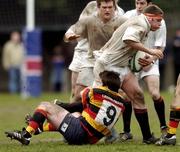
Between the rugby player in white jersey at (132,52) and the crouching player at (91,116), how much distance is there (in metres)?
0.32

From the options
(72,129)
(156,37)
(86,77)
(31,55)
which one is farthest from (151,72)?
(31,55)

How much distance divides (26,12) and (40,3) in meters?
0.56

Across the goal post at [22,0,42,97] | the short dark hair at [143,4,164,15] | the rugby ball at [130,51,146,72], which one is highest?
the short dark hair at [143,4,164,15]

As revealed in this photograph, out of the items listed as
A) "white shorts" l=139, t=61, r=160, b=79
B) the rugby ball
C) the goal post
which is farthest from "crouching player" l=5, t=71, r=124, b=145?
the goal post

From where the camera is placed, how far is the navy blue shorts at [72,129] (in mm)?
11602

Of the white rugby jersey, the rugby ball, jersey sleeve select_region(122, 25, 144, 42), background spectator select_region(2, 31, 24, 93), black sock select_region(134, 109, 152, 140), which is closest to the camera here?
jersey sleeve select_region(122, 25, 144, 42)

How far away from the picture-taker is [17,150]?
11195 millimetres

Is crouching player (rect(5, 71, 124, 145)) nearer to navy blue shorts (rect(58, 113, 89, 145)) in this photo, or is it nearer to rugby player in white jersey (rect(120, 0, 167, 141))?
navy blue shorts (rect(58, 113, 89, 145))

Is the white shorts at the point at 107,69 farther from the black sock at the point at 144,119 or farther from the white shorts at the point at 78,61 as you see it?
the white shorts at the point at 78,61

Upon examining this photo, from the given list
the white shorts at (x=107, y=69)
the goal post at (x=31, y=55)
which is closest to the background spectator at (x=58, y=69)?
the goal post at (x=31, y=55)

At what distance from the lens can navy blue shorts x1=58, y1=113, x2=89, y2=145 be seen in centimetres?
1160

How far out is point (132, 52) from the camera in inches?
469

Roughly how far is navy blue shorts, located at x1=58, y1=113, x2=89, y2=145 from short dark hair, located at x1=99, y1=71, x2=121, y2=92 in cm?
66

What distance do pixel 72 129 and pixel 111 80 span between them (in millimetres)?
895
